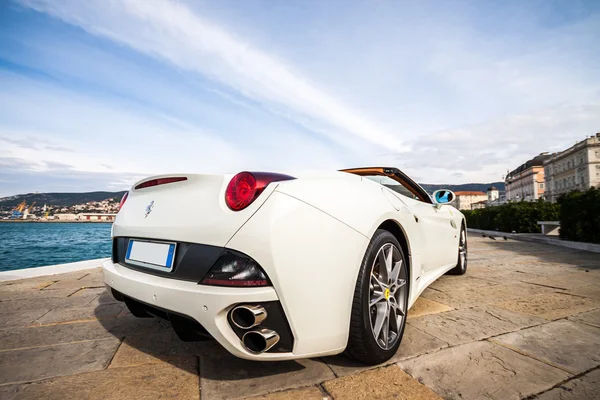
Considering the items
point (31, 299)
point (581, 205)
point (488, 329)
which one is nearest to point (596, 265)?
point (581, 205)

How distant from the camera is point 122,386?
4.83 feet

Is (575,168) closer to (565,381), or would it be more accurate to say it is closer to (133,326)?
(565,381)

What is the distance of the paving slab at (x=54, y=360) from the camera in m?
1.61

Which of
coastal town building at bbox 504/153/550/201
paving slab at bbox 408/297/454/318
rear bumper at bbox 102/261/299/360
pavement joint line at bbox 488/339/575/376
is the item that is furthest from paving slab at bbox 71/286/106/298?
coastal town building at bbox 504/153/550/201

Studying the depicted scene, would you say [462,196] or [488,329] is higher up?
[462,196]

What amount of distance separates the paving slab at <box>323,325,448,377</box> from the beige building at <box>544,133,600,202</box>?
2936 inches

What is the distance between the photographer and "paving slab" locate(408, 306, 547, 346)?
2092 millimetres

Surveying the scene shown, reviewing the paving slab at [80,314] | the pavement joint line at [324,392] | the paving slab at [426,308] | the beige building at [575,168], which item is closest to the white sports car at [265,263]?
the pavement joint line at [324,392]

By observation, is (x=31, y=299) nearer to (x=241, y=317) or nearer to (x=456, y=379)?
(x=241, y=317)

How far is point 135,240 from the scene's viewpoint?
1.77 meters

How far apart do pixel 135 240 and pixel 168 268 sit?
1.29 ft

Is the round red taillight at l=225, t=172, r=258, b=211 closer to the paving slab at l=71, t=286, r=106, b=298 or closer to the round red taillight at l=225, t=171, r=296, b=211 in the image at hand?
the round red taillight at l=225, t=171, r=296, b=211

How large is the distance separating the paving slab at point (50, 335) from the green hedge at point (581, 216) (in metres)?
10.1

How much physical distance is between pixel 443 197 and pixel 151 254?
10.2 feet
